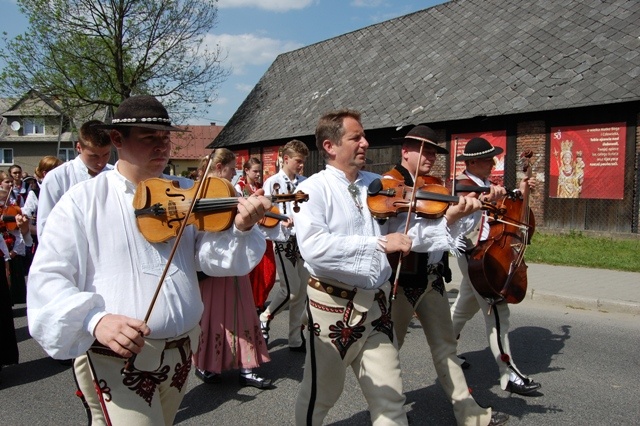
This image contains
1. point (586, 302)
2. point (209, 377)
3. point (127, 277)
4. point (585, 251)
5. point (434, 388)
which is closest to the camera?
point (127, 277)

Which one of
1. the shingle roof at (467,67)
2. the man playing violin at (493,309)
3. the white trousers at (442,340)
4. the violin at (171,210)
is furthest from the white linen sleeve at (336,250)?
the shingle roof at (467,67)

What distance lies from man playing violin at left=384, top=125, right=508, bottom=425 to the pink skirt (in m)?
1.41

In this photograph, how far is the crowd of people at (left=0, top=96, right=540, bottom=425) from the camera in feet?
7.18

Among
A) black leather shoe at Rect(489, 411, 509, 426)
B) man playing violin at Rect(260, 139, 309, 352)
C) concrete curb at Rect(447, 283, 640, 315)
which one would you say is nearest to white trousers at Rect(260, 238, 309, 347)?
man playing violin at Rect(260, 139, 309, 352)

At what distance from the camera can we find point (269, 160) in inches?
1014

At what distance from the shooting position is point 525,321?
Answer: 6.91 metres

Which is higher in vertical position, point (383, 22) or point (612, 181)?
point (383, 22)

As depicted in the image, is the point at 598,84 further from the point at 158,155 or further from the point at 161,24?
the point at 161,24

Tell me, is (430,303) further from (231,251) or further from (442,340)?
(231,251)

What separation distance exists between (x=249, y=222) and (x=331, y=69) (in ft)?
79.3

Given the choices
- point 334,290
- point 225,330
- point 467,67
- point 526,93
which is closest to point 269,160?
point 467,67

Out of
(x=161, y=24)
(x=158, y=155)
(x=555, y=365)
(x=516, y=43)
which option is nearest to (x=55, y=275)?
(x=158, y=155)

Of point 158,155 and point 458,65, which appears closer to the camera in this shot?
point 158,155

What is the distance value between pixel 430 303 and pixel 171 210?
2244 mm
